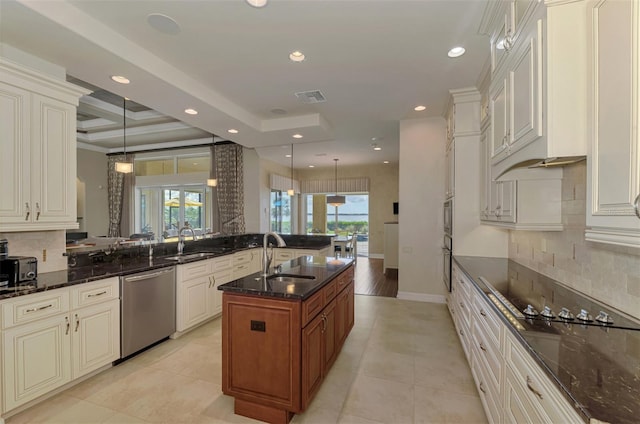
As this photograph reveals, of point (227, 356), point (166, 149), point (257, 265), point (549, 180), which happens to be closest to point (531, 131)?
point (549, 180)

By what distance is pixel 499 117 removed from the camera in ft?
6.77

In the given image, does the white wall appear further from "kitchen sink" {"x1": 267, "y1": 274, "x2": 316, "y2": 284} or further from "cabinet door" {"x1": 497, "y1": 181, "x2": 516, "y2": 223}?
"kitchen sink" {"x1": 267, "y1": 274, "x2": 316, "y2": 284}

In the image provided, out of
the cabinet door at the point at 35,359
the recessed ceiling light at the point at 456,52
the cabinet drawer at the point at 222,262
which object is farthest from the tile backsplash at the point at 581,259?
the cabinet door at the point at 35,359

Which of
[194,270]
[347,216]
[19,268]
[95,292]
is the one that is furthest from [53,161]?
[347,216]

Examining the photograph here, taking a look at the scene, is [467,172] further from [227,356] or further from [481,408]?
[227,356]

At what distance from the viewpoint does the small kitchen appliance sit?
2.15 meters

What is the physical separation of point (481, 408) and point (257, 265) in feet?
12.7

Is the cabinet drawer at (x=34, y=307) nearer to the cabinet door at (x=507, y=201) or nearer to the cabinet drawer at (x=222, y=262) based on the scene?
the cabinet drawer at (x=222, y=262)

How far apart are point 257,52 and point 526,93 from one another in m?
2.34

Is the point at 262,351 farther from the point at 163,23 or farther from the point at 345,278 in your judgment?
the point at 163,23

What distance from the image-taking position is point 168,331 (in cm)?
321

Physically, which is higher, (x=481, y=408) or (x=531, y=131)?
(x=531, y=131)

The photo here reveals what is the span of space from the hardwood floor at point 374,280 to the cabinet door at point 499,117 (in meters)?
3.51

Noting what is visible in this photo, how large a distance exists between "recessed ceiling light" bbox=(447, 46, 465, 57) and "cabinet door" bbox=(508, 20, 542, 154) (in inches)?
45.2
